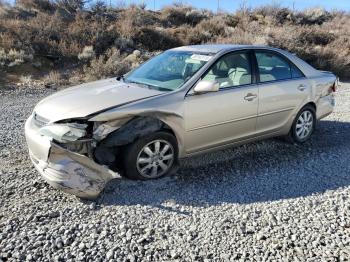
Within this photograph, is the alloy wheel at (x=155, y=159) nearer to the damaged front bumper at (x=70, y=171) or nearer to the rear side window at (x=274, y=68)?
the damaged front bumper at (x=70, y=171)

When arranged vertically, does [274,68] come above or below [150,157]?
above

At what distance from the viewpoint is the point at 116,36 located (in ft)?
55.3

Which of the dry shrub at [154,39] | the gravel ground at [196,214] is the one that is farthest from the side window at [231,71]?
the dry shrub at [154,39]

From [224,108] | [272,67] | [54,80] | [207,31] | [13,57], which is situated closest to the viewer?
[224,108]

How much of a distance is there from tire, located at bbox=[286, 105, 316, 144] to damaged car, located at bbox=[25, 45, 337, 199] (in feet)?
0.08

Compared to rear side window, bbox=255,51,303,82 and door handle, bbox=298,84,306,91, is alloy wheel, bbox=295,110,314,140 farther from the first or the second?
rear side window, bbox=255,51,303,82

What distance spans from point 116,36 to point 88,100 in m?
12.3

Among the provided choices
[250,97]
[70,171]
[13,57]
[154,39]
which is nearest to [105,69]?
[13,57]

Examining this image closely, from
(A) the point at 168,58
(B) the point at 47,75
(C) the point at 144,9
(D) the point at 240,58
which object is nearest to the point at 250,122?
(D) the point at 240,58

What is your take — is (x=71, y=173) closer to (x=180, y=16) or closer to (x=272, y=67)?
(x=272, y=67)

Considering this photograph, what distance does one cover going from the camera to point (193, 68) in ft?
18.4

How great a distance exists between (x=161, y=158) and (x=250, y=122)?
151 centimetres

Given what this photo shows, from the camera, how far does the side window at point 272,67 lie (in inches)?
243

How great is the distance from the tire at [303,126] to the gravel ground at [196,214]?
0.63 meters
